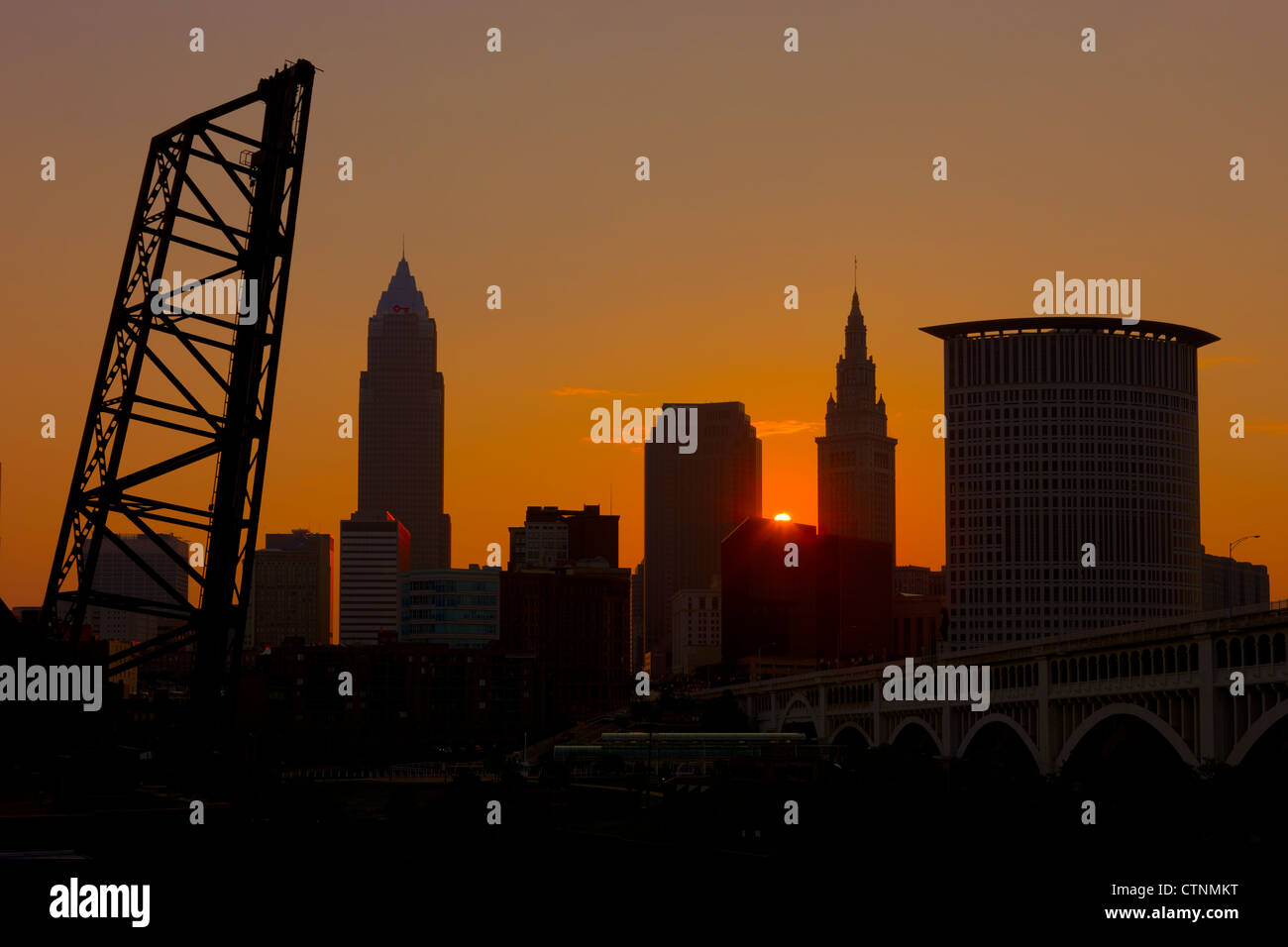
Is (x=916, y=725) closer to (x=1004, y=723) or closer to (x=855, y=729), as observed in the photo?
(x=855, y=729)

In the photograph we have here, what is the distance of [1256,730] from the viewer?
9662 cm

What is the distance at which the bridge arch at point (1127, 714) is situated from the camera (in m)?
105

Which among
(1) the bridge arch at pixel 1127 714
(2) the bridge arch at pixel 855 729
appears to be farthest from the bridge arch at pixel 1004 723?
(2) the bridge arch at pixel 855 729

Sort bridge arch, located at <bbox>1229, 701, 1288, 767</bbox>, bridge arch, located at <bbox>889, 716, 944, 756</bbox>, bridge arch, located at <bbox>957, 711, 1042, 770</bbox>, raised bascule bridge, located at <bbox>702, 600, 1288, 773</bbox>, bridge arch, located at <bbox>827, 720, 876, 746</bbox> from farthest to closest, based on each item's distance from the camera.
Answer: bridge arch, located at <bbox>827, 720, 876, 746</bbox>, bridge arch, located at <bbox>889, 716, 944, 756</bbox>, bridge arch, located at <bbox>957, 711, 1042, 770</bbox>, raised bascule bridge, located at <bbox>702, 600, 1288, 773</bbox>, bridge arch, located at <bbox>1229, 701, 1288, 767</bbox>

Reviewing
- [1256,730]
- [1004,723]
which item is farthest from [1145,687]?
[1004,723]

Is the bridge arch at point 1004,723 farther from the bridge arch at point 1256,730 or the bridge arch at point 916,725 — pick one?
the bridge arch at point 1256,730

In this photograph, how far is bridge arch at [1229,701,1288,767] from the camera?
9469cm

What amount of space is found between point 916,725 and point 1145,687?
7034 centimetres

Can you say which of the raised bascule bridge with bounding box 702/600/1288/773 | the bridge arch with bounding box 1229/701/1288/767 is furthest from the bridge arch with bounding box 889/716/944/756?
the bridge arch with bounding box 1229/701/1288/767

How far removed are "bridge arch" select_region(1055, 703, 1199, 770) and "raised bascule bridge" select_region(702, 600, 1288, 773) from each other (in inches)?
3.5

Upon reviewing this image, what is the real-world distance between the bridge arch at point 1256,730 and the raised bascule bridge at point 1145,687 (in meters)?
0.06

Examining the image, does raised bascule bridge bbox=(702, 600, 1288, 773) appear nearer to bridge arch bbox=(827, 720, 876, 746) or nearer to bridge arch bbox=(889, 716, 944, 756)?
bridge arch bbox=(889, 716, 944, 756)

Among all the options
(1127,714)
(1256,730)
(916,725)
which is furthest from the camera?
(916,725)
